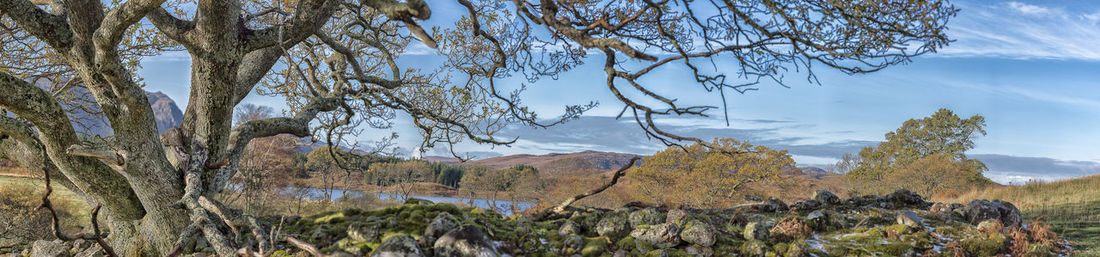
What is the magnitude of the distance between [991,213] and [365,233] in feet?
28.9

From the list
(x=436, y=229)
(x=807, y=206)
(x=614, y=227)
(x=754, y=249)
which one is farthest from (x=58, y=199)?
(x=807, y=206)

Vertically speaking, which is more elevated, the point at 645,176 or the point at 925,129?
the point at 925,129

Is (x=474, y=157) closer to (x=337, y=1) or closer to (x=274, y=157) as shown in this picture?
(x=337, y=1)

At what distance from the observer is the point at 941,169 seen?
24750mm

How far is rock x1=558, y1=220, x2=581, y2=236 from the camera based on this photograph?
220 inches

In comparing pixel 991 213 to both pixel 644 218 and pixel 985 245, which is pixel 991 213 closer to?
pixel 985 245

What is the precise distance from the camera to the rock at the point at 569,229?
5599 mm

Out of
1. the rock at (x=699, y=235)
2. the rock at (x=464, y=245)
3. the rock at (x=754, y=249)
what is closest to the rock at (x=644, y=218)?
the rock at (x=699, y=235)

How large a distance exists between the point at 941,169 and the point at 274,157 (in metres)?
30.7

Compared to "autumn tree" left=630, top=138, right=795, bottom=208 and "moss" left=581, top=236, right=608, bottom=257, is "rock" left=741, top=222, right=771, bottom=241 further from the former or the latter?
"autumn tree" left=630, top=138, right=795, bottom=208

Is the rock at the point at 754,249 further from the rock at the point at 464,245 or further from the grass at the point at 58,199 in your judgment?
the grass at the point at 58,199

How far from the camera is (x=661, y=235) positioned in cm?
534

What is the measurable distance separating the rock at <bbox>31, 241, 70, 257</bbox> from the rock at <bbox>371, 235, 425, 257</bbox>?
4.95 m

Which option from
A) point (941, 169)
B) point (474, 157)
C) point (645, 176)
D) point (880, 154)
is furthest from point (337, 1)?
point (880, 154)
